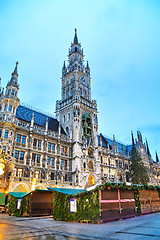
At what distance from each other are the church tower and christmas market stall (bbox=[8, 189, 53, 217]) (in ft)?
54.7

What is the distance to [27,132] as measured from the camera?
36406mm

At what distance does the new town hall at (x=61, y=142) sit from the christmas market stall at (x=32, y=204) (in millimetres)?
6605

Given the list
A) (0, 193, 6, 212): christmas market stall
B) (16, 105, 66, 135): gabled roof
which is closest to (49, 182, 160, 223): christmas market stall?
(0, 193, 6, 212): christmas market stall

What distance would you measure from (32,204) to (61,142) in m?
21.3

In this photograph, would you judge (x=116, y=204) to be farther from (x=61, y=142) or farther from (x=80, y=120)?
(x=80, y=120)

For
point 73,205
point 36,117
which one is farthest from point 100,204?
point 36,117

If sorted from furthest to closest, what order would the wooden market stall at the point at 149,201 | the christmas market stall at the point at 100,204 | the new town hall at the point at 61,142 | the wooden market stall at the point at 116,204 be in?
the new town hall at the point at 61,142
the wooden market stall at the point at 149,201
the wooden market stall at the point at 116,204
the christmas market stall at the point at 100,204

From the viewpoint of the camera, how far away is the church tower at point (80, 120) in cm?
4153

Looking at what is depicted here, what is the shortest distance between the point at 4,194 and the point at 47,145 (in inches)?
540

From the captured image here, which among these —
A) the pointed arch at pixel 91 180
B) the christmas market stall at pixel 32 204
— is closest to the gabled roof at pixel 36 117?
the pointed arch at pixel 91 180

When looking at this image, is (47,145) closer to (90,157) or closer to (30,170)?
(30,170)

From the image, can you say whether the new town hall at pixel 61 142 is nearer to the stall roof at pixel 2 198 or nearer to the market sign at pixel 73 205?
the stall roof at pixel 2 198

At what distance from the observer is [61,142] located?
42.1 metres

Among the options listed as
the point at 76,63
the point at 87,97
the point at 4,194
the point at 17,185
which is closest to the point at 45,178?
the point at 17,185
